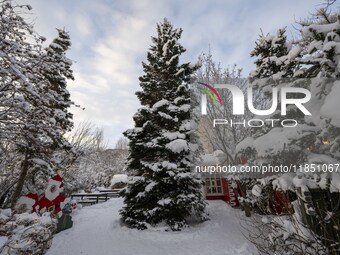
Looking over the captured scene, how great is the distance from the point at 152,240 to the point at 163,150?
4.16 meters

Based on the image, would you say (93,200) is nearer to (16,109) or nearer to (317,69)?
(16,109)

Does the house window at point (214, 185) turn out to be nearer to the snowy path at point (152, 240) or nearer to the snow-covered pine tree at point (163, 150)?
the snowy path at point (152, 240)

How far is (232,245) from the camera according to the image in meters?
8.74

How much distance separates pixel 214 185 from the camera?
1906 centimetres

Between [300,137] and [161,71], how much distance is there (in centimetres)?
924

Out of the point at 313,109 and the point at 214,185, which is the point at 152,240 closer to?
the point at 313,109

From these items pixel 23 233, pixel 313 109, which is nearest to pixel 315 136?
pixel 313 109

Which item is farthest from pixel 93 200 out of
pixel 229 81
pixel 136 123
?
pixel 229 81

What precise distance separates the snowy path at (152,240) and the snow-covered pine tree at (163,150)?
29.5 inches

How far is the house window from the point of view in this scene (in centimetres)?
1878

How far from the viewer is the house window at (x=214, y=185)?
1878cm

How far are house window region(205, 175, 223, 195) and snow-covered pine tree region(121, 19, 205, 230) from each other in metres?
6.72

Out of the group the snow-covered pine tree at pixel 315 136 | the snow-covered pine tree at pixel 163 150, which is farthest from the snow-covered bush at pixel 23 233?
the snow-covered pine tree at pixel 163 150

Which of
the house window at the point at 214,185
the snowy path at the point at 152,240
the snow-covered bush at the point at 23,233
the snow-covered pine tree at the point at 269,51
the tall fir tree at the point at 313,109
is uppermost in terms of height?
the snow-covered pine tree at the point at 269,51
